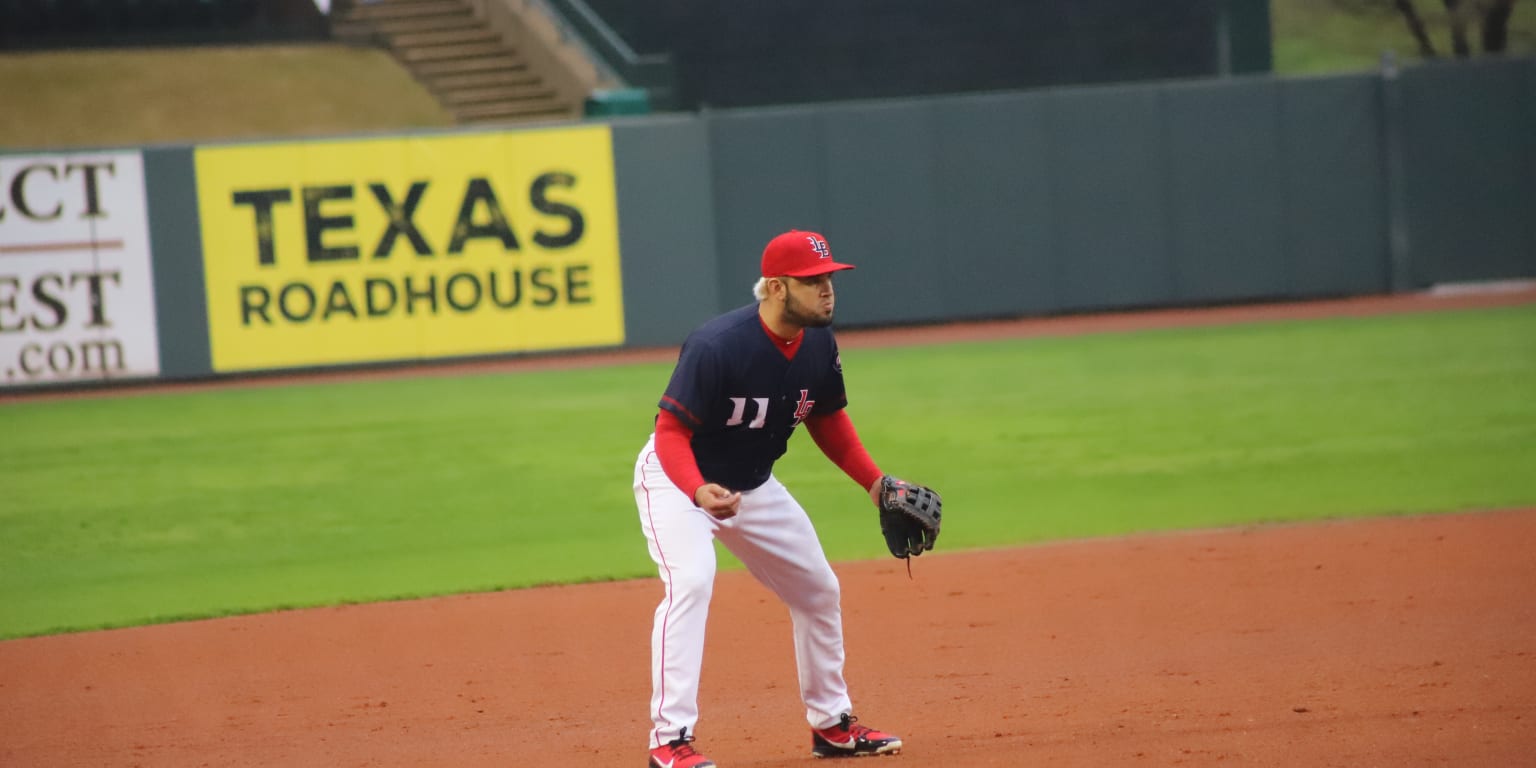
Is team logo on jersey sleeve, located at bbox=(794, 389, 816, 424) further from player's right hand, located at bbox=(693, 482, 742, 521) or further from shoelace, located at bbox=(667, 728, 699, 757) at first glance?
shoelace, located at bbox=(667, 728, 699, 757)

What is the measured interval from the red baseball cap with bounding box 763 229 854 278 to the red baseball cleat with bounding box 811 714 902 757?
1.55 meters

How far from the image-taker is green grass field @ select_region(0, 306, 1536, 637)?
966cm

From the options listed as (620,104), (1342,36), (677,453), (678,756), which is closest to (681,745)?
(678,756)

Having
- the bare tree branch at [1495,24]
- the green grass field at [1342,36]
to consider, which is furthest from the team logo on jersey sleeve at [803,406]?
the green grass field at [1342,36]

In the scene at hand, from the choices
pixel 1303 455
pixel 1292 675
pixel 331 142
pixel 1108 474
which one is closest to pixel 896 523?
pixel 1292 675

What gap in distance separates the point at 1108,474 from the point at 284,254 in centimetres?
1163

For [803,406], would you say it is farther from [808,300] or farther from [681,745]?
[681,745]

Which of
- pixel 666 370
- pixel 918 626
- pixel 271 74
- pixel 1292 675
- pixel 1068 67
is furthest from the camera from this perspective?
pixel 1068 67

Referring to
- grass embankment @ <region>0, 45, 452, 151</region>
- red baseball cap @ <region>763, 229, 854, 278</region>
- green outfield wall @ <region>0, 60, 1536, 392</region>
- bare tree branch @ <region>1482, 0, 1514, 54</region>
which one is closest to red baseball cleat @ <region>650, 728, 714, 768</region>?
red baseball cap @ <region>763, 229, 854, 278</region>

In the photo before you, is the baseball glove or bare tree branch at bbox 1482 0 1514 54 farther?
bare tree branch at bbox 1482 0 1514 54

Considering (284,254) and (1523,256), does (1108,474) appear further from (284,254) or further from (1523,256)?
(1523,256)

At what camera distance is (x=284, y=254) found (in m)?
19.4

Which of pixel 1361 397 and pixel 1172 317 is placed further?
pixel 1172 317

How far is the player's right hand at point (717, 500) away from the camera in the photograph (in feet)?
17.0
